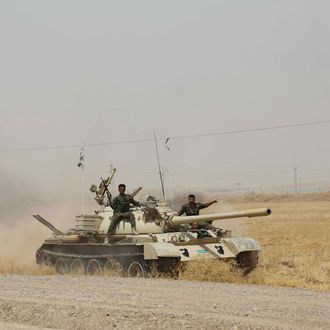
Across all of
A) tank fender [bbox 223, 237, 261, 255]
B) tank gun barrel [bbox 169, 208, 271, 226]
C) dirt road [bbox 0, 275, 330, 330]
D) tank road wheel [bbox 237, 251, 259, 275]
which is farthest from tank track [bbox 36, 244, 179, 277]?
dirt road [bbox 0, 275, 330, 330]

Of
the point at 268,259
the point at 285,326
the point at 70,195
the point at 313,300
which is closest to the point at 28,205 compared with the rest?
the point at 70,195

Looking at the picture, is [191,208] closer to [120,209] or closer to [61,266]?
[120,209]

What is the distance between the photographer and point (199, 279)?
17891 millimetres

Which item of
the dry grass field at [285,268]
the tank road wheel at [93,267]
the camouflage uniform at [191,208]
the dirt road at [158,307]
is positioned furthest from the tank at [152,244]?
the dirt road at [158,307]

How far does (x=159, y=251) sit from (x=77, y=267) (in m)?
4.21

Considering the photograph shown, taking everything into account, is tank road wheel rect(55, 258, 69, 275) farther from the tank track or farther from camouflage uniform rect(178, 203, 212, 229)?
camouflage uniform rect(178, 203, 212, 229)

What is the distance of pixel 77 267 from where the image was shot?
21.6 meters

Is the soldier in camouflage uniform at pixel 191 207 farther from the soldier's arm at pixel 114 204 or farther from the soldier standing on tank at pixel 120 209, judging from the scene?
the soldier's arm at pixel 114 204

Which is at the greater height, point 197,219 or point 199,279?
point 197,219

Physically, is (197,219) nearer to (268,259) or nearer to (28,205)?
(268,259)

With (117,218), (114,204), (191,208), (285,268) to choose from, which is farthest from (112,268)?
(285,268)

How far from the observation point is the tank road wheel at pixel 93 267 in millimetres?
20533

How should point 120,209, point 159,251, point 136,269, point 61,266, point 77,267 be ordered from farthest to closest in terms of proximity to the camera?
point 61,266 < point 77,267 < point 120,209 < point 136,269 < point 159,251

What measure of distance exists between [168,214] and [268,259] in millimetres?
4435
